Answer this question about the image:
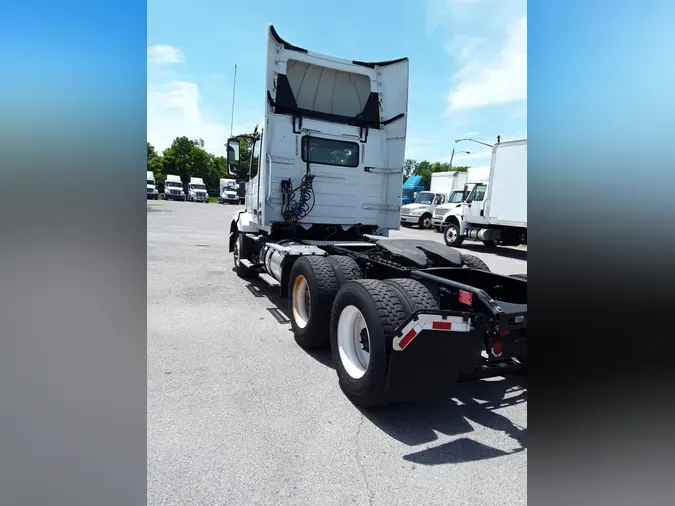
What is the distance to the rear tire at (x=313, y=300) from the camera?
13.9 feet

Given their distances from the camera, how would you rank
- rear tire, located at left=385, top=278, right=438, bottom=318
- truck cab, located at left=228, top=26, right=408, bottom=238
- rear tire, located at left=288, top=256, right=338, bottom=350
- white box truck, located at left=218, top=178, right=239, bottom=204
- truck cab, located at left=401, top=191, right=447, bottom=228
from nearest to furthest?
rear tire, located at left=385, top=278, right=438, bottom=318 < rear tire, located at left=288, top=256, right=338, bottom=350 < truck cab, located at left=228, top=26, right=408, bottom=238 < truck cab, located at left=401, top=191, right=447, bottom=228 < white box truck, located at left=218, top=178, right=239, bottom=204

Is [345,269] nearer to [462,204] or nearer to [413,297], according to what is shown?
[413,297]

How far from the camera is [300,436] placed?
276 cm

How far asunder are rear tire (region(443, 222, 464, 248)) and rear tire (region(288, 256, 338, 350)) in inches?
507

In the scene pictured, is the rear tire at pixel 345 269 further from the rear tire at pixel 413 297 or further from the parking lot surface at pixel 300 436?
the rear tire at pixel 413 297

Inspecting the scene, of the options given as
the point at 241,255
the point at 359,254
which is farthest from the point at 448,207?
the point at 359,254

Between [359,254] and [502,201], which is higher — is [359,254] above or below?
below

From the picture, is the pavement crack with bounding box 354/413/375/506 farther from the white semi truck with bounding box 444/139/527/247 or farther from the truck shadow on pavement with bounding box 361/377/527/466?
the white semi truck with bounding box 444/139/527/247

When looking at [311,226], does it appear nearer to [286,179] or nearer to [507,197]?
[286,179]

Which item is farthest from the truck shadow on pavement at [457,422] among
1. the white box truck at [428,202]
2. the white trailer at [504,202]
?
the white box truck at [428,202]

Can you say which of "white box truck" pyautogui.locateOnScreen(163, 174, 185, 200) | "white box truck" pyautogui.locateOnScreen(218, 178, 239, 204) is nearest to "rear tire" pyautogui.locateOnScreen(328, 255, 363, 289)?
"white box truck" pyautogui.locateOnScreen(218, 178, 239, 204)

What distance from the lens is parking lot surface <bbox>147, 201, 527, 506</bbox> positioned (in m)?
2.25

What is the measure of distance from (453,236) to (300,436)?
50.0 ft
